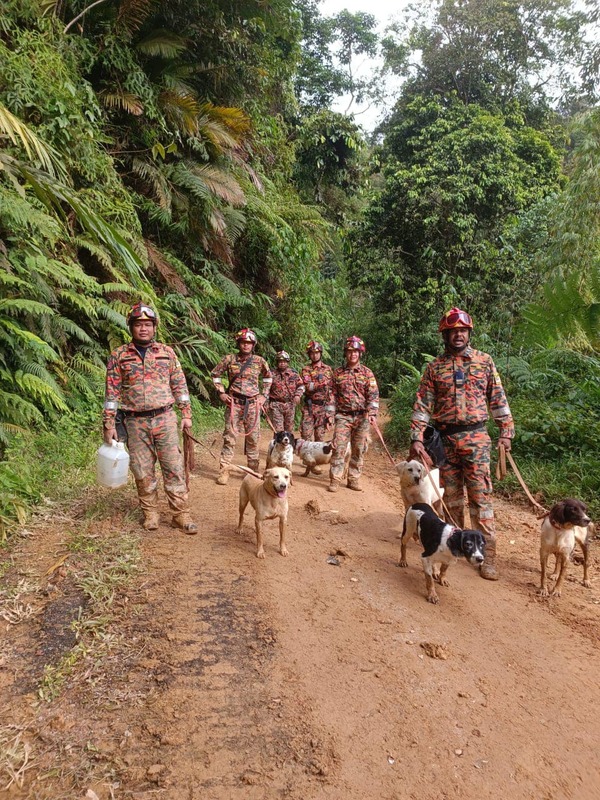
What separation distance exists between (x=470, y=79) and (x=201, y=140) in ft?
43.7

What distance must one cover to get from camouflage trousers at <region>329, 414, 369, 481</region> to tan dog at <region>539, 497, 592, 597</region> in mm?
3722

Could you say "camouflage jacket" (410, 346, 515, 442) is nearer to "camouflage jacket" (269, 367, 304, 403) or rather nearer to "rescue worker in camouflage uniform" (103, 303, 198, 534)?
"rescue worker in camouflage uniform" (103, 303, 198, 534)

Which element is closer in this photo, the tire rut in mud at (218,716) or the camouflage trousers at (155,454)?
the tire rut in mud at (218,716)

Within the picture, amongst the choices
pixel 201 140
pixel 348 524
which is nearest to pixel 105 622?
pixel 348 524

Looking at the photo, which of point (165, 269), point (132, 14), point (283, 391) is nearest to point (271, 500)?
point (283, 391)

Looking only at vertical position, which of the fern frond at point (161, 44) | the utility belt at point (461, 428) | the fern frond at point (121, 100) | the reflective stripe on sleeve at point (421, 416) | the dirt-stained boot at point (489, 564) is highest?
the fern frond at point (161, 44)

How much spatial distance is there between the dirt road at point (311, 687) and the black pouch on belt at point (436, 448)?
1.08 meters

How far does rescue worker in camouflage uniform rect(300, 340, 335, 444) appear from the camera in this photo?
1015cm

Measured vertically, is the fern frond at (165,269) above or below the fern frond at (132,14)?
below

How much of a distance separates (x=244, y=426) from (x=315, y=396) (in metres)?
2.31

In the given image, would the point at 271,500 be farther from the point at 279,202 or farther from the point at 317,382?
the point at 279,202

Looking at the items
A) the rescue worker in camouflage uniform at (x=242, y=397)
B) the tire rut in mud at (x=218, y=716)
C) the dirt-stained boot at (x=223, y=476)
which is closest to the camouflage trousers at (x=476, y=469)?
the tire rut in mud at (x=218, y=716)

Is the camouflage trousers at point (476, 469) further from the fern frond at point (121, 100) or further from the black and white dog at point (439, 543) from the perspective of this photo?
the fern frond at point (121, 100)

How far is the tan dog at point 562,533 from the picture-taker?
426 cm
